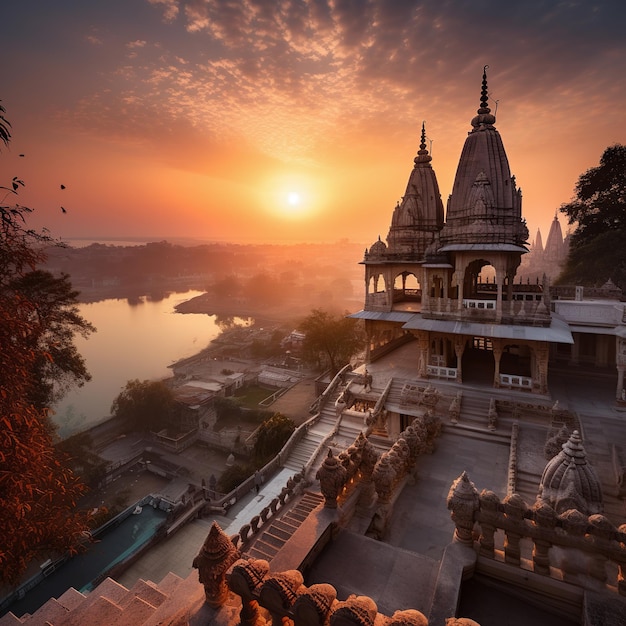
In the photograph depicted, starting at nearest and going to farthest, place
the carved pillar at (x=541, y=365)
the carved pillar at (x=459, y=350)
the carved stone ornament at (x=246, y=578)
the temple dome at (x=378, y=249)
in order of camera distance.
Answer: the carved stone ornament at (x=246, y=578), the carved pillar at (x=541, y=365), the carved pillar at (x=459, y=350), the temple dome at (x=378, y=249)

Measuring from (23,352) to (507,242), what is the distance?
1950 cm

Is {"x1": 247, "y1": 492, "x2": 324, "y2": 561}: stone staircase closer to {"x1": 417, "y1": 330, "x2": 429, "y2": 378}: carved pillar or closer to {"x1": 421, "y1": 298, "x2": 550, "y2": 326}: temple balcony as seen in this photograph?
{"x1": 417, "y1": 330, "x2": 429, "y2": 378}: carved pillar

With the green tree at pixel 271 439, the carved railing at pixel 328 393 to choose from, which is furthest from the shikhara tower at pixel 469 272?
the green tree at pixel 271 439

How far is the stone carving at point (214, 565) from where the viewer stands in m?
4.77

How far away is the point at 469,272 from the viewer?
2238 centimetres

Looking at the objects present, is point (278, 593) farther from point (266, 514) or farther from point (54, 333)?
point (54, 333)

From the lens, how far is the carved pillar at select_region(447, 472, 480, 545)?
5297mm

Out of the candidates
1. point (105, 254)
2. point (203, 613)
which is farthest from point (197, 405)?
point (105, 254)

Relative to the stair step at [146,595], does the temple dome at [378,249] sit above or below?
above

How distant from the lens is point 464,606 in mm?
4910

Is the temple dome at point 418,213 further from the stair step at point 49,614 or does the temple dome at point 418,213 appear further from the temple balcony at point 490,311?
the stair step at point 49,614

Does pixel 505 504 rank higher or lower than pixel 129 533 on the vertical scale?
higher

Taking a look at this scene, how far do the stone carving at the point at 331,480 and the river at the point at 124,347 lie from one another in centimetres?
3790

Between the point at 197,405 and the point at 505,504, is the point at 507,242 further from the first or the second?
the point at 197,405
